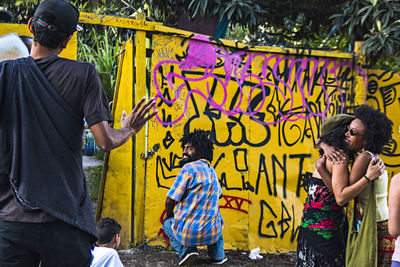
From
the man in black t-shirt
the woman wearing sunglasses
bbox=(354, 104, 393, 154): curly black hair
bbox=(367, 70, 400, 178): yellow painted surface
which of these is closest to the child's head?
the woman wearing sunglasses

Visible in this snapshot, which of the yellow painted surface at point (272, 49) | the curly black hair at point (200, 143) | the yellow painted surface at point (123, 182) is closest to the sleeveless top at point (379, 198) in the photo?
the curly black hair at point (200, 143)

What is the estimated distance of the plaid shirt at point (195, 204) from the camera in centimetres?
413

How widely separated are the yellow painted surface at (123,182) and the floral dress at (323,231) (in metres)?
2.16

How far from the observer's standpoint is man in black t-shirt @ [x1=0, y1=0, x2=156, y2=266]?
1.63 metres

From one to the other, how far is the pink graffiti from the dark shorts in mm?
3004

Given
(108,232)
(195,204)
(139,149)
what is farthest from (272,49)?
(108,232)

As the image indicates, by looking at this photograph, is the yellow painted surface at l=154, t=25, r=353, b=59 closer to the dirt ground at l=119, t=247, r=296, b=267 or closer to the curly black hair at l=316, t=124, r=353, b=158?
the curly black hair at l=316, t=124, r=353, b=158

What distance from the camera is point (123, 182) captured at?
463 centimetres

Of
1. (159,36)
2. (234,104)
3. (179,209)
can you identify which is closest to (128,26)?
(159,36)

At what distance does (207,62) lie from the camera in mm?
4770

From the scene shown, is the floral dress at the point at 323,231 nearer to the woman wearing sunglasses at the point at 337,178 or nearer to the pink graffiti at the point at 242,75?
the woman wearing sunglasses at the point at 337,178

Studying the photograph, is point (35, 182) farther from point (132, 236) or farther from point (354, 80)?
point (354, 80)

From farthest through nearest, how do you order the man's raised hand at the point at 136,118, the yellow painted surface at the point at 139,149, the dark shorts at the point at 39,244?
the yellow painted surface at the point at 139,149
the man's raised hand at the point at 136,118
the dark shorts at the point at 39,244

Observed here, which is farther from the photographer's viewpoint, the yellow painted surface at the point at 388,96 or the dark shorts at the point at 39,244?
the yellow painted surface at the point at 388,96
